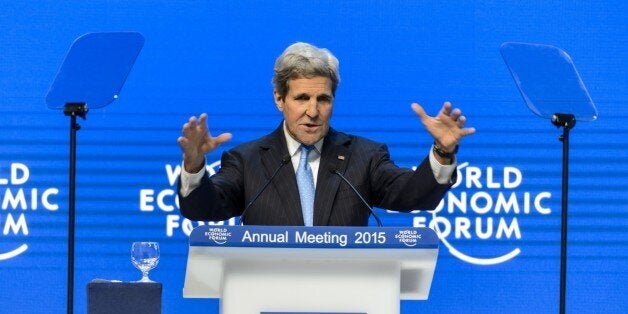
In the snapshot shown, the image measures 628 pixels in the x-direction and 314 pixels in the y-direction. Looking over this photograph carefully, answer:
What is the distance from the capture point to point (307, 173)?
3113 millimetres

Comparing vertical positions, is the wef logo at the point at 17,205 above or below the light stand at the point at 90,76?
below

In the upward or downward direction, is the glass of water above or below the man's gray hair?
below

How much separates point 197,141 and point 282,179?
19.6 inches

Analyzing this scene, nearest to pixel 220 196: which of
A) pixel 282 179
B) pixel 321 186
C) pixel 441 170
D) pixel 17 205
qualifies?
pixel 282 179

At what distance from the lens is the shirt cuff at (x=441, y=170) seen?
9.12 ft

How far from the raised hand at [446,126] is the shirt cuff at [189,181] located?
1.90ft

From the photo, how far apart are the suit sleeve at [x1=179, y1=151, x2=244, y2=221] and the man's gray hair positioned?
27cm

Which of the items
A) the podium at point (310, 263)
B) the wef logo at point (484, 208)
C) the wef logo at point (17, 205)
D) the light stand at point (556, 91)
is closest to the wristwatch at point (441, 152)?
the podium at point (310, 263)

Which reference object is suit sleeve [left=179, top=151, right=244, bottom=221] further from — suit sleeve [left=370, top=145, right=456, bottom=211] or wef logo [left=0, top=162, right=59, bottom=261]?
wef logo [left=0, top=162, right=59, bottom=261]

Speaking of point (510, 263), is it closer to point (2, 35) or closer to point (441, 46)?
point (441, 46)

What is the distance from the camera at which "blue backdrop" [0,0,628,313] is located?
164 inches

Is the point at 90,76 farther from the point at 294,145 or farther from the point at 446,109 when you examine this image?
the point at 446,109

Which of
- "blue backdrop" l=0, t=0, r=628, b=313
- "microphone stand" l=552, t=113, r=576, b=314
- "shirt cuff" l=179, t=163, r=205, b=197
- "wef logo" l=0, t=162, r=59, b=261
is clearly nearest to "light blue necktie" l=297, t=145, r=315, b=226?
"shirt cuff" l=179, t=163, r=205, b=197

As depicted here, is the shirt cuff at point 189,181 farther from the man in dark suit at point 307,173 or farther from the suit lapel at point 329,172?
the suit lapel at point 329,172
